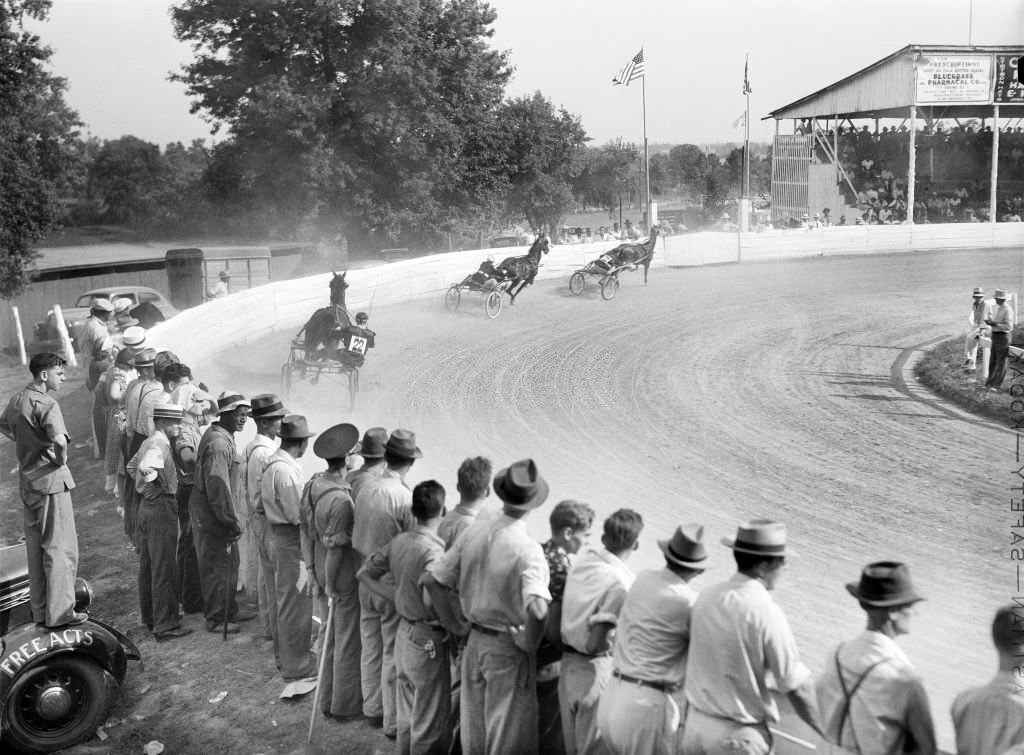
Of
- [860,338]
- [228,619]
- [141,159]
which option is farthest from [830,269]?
[141,159]

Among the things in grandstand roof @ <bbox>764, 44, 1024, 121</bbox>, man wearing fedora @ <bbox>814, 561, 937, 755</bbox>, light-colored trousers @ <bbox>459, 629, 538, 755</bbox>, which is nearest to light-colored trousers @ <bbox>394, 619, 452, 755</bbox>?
light-colored trousers @ <bbox>459, 629, 538, 755</bbox>

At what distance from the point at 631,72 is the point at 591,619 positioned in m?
20.9

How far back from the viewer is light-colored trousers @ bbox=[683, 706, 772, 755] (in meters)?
3.92

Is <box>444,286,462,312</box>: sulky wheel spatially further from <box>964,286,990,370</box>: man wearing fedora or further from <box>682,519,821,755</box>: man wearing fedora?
<box>682,519,821,755</box>: man wearing fedora

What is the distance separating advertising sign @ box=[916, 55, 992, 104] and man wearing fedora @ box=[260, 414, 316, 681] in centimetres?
2808

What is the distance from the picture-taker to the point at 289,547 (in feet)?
23.1

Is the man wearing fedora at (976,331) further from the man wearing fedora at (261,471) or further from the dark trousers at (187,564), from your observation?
the dark trousers at (187,564)

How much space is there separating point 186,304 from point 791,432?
60.3 ft

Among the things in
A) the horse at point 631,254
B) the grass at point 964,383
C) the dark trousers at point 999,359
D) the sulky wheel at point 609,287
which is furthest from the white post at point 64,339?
the dark trousers at point 999,359

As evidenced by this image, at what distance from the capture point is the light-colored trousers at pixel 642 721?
4.20m

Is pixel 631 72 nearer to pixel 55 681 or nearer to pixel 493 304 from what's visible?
pixel 493 304

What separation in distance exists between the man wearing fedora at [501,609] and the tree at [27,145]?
58.2ft

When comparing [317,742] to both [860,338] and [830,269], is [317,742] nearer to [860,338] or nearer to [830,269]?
[860,338]

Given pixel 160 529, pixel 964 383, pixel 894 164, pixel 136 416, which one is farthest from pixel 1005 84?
pixel 160 529
